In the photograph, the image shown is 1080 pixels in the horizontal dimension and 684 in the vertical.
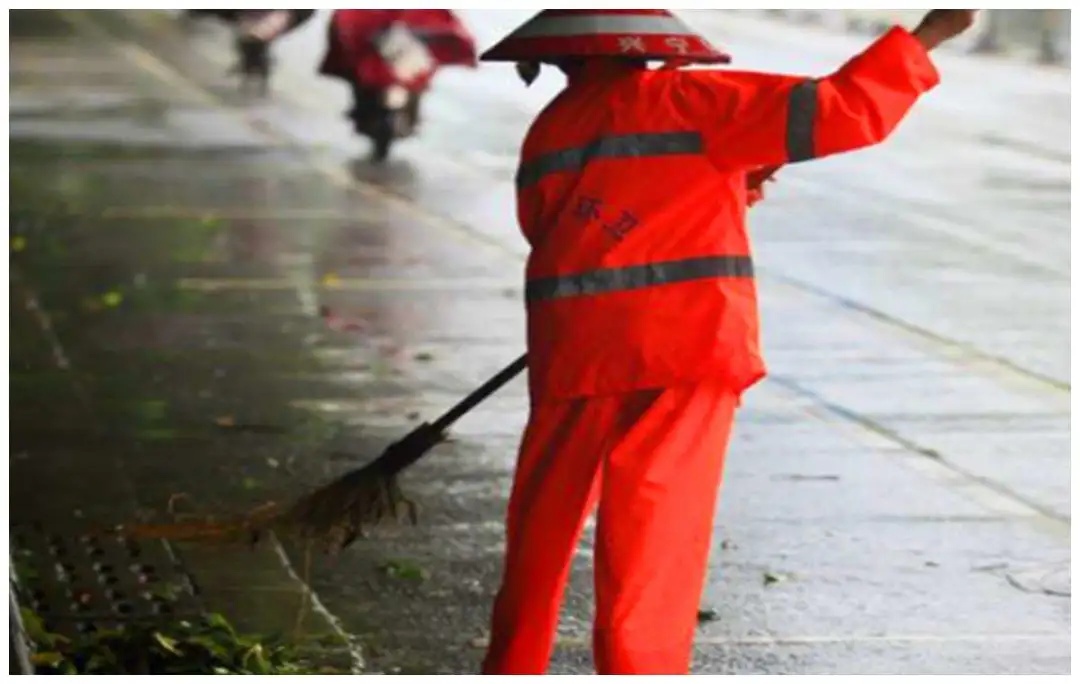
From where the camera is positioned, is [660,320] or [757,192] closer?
[660,320]

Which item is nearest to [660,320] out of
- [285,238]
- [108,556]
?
[108,556]

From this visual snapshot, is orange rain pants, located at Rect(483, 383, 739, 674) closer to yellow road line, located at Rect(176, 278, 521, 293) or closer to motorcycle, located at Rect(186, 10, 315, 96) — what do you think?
yellow road line, located at Rect(176, 278, 521, 293)

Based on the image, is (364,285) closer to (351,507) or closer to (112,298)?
(112,298)

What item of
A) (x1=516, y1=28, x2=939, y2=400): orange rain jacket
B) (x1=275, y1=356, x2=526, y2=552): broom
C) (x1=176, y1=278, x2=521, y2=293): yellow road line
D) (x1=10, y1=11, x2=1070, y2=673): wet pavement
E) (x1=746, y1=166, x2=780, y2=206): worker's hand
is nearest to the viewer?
(x1=516, y1=28, x2=939, y2=400): orange rain jacket

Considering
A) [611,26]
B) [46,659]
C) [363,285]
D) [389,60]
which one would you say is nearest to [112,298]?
[363,285]

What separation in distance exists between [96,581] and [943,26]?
121 inches

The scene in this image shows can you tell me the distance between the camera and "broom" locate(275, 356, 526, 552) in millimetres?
6387

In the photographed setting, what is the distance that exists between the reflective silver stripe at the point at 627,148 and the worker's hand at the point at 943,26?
505 mm

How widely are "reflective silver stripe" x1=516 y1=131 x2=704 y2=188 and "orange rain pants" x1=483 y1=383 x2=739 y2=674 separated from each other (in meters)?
0.50

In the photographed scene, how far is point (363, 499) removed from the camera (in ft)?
21.3

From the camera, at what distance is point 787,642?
6.70m

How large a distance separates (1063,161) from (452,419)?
12405mm

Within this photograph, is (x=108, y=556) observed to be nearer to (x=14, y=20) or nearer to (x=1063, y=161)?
(x=1063, y=161)

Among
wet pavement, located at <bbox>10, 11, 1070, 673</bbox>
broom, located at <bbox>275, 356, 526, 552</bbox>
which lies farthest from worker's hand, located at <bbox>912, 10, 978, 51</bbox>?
wet pavement, located at <bbox>10, 11, 1070, 673</bbox>
